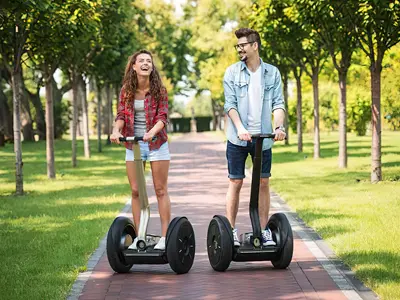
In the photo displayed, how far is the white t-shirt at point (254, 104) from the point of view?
8141mm

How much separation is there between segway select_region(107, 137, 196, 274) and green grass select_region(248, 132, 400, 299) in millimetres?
1477

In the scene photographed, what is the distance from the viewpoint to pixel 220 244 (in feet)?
26.0

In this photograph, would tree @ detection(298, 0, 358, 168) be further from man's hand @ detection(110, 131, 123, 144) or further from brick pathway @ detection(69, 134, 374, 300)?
man's hand @ detection(110, 131, 123, 144)

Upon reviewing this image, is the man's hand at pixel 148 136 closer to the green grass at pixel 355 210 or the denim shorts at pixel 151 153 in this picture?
the denim shorts at pixel 151 153

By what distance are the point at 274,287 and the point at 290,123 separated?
52607 millimetres

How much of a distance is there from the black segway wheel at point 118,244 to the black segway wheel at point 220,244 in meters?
0.70

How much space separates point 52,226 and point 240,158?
4514mm

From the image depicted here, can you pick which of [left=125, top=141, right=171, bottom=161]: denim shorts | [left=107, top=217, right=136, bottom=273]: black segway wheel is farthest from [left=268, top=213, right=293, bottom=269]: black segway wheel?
[left=107, top=217, right=136, bottom=273]: black segway wheel

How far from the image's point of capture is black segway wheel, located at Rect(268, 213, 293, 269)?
26.1 ft

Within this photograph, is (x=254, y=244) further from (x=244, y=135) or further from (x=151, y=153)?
(x=151, y=153)

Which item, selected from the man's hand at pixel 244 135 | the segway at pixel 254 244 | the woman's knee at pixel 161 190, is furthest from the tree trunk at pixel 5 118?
the man's hand at pixel 244 135

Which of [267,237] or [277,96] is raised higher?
[277,96]

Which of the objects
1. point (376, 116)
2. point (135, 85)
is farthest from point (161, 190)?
point (376, 116)

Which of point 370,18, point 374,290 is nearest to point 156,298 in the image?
point 374,290
